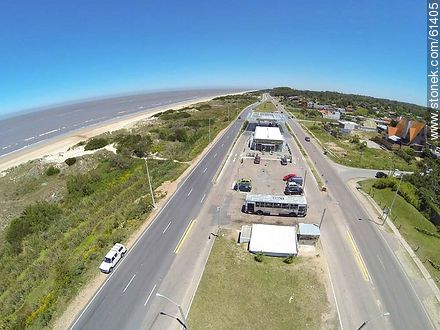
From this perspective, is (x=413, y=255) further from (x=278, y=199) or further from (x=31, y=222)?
(x=31, y=222)

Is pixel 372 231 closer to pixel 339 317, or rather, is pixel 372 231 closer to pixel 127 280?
pixel 339 317

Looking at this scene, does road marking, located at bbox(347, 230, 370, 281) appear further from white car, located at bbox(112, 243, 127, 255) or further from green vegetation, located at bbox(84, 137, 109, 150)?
green vegetation, located at bbox(84, 137, 109, 150)

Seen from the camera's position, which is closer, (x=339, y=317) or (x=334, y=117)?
(x=339, y=317)

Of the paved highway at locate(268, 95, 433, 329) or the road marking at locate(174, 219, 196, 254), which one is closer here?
the paved highway at locate(268, 95, 433, 329)

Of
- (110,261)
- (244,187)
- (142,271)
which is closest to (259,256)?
(142,271)

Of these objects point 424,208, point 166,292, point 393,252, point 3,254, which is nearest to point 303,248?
point 393,252

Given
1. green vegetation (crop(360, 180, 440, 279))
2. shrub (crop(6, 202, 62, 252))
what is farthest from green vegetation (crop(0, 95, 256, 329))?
green vegetation (crop(360, 180, 440, 279))

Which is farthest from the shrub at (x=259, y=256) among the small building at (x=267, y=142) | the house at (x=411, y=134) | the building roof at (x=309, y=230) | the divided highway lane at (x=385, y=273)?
the house at (x=411, y=134)
